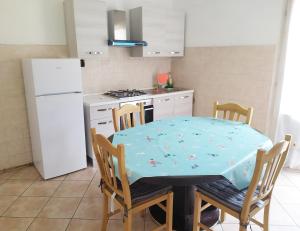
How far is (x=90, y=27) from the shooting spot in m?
3.00

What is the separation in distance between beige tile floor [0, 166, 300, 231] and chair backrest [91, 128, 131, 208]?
613 mm

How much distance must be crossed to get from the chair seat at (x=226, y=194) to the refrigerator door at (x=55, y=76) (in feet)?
6.13

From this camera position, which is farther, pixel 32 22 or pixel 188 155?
pixel 32 22

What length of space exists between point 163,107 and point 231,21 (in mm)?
1585

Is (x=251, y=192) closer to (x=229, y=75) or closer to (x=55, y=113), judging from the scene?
(x=55, y=113)

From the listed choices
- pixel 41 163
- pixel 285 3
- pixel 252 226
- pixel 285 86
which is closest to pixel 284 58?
pixel 285 86

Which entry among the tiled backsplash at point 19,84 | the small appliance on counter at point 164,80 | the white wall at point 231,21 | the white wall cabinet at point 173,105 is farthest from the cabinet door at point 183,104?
the tiled backsplash at point 19,84

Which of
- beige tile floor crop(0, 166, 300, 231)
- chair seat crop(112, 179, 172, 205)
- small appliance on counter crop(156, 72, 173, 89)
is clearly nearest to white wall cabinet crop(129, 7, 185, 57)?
small appliance on counter crop(156, 72, 173, 89)

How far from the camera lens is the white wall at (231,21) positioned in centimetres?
298

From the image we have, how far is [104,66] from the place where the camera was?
358 cm

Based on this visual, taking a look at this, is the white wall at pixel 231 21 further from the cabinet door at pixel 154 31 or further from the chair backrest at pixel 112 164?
the chair backrest at pixel 112 164

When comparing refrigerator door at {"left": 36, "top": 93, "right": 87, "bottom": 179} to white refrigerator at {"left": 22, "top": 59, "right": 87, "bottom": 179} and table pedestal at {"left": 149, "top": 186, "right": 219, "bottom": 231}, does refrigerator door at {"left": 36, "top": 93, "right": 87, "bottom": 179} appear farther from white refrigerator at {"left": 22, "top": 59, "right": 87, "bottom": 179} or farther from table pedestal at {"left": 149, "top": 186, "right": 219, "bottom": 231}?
table pedestal at {"left": 149, "top": 186, "right": 219, "bottom": 231}

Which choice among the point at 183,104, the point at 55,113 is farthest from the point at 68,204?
the point at 183,104

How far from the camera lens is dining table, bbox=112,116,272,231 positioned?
1445 mm
